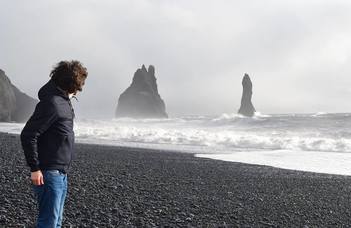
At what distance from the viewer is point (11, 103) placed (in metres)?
78.2

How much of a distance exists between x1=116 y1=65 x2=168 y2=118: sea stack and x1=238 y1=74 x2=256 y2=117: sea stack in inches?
1014

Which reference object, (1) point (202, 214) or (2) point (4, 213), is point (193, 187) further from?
(2) point (4, 213)

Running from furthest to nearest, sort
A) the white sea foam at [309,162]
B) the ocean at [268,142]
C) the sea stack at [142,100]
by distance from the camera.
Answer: the sea stack at [142,100] → the ocean at [268,142] → the white sea foam at [309,162]

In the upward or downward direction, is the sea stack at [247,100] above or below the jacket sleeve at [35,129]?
above

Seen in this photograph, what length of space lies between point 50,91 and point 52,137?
1.63 ft

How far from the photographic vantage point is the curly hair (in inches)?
188

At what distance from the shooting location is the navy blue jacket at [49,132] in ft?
15.0

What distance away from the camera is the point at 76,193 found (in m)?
10.9

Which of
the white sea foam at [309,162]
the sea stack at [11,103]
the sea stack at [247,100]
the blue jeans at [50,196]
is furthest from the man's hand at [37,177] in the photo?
the sea stack at [247,100]

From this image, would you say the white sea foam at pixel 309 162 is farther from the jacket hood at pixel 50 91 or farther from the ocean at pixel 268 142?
the jacket hood at pixel 50 91

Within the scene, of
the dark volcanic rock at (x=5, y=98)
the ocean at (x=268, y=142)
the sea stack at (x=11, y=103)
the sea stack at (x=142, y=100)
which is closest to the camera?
the ocean at (x=268, y=142)

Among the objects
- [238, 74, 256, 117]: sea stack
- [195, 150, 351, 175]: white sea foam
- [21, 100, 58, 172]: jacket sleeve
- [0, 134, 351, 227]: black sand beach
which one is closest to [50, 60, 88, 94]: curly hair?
[21, 100, 58, 172]: jacket sleeve

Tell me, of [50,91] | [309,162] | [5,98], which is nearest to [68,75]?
[50,91]

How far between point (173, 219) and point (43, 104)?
526cm
